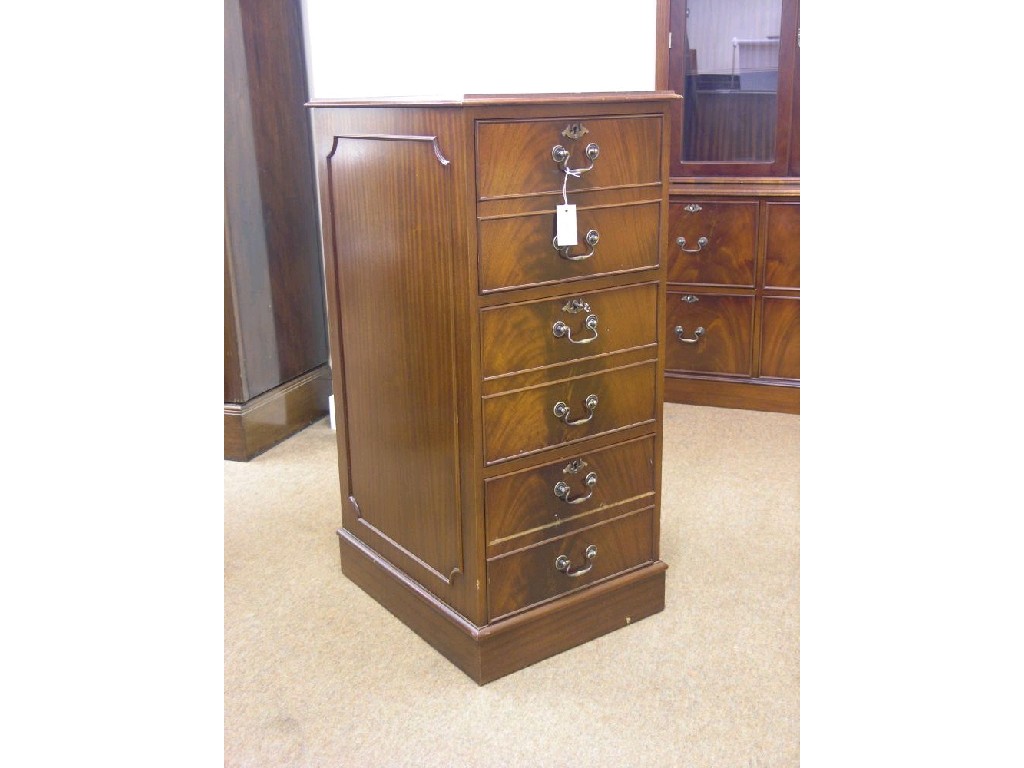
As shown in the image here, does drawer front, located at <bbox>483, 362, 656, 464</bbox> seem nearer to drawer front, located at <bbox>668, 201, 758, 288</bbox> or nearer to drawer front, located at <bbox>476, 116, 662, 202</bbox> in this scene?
drawer front, located at <bbox>476, 116, 662, 202</bbox>

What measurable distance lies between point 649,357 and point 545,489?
1.16ft

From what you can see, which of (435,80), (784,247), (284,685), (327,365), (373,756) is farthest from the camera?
(327,365)

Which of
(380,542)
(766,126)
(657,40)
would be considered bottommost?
(380,542)

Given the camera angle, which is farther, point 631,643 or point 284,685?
point 631,643

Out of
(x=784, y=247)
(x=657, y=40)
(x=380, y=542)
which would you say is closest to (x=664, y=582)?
(x=380, y=542)

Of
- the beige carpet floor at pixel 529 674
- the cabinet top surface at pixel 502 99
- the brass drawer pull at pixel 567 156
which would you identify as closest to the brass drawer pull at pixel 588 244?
the brass drawer pull at pixel 567 156

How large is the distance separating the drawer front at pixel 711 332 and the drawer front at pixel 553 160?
156 cm

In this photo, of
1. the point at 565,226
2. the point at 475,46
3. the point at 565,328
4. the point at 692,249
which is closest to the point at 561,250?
the point at 565,226

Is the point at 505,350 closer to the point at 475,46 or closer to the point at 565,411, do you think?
the point at 565,411

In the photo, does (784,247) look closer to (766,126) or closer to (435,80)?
(766,126)

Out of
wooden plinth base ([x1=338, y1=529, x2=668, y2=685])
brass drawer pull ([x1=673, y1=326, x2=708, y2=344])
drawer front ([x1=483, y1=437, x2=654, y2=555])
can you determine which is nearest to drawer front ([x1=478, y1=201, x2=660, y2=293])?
drawer front ([x1=483, y1=437, x2=654, y2=555])

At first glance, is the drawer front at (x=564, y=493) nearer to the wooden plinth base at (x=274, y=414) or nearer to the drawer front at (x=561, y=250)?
the drawer front at (x=561, y=250)

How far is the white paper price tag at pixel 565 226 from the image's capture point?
1.77 meters

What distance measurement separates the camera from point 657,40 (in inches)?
133
